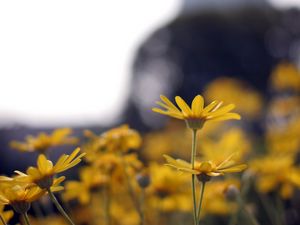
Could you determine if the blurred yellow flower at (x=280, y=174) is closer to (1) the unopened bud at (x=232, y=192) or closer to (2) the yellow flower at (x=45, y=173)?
(1) the unopened bud at (x=232, y=192)

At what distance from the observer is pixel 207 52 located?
1250 centimetres

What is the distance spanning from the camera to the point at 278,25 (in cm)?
1288

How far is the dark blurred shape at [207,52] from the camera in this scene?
11.7 metres

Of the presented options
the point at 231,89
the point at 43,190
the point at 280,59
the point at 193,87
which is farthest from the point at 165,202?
the point at 280,59

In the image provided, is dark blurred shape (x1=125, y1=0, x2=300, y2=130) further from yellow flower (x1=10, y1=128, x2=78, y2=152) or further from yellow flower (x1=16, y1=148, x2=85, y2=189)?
yellow flower (x1=16, y1=148, x2=85, y2=189)

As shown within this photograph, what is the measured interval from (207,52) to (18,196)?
11.2 meters

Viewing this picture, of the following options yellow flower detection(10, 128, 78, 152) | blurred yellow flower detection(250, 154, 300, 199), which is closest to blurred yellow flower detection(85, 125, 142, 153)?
yellow flower detection(10, 128, 78, 152)

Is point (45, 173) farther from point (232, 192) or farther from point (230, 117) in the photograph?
point (232, 192)

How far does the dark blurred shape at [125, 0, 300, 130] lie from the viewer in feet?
38.4

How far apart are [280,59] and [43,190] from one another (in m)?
11.3

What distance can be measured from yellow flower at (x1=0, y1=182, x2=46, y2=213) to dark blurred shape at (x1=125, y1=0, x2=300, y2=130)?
9.61m

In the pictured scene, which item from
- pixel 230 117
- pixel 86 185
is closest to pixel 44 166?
pixel 230 117

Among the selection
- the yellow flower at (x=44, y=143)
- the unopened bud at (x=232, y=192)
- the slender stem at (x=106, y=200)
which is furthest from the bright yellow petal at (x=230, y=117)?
the yellow flower at (x=44, y=143)

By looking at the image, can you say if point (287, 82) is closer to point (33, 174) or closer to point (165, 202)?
point (165, 202)
